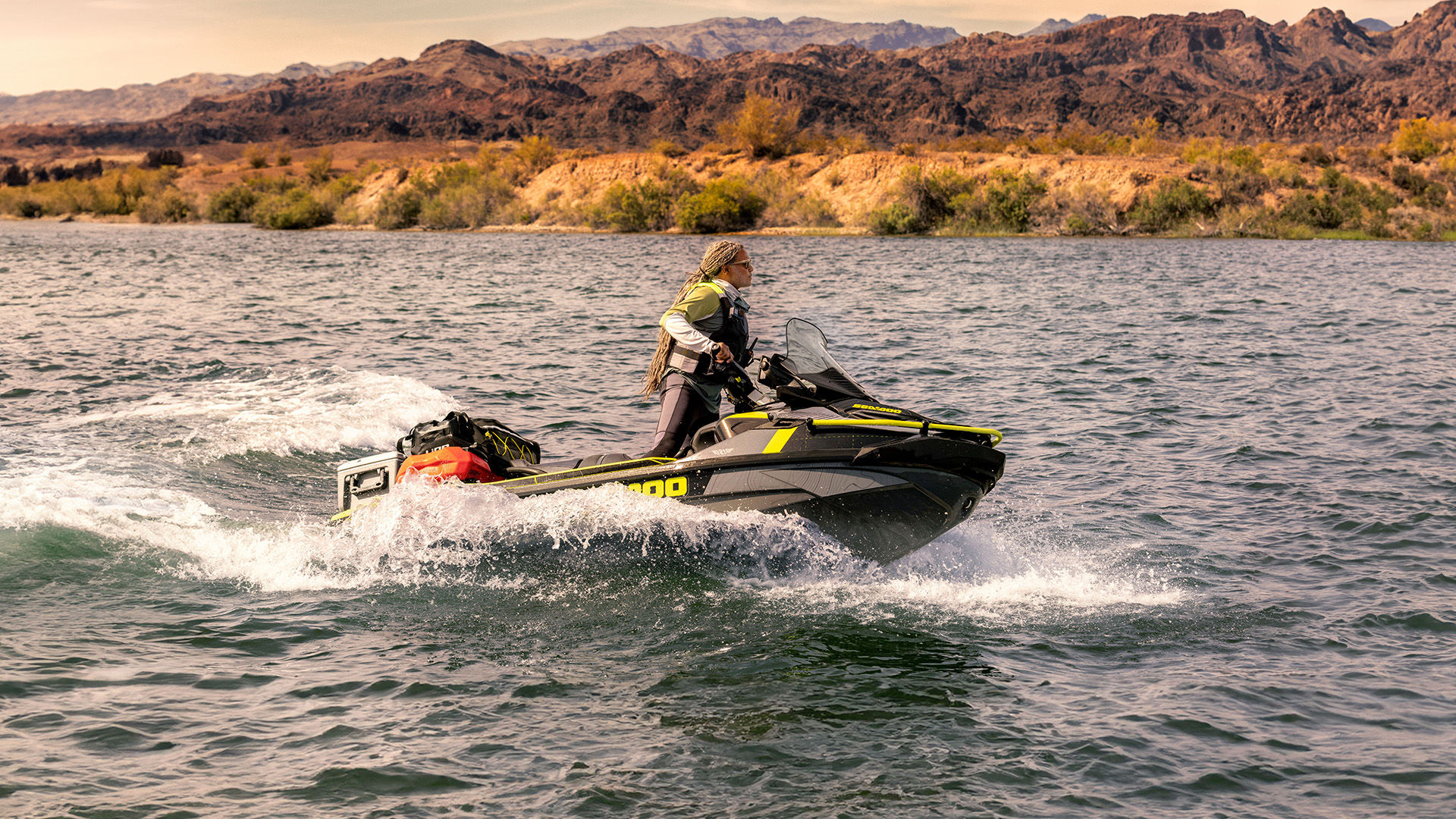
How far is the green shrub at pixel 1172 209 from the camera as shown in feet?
201

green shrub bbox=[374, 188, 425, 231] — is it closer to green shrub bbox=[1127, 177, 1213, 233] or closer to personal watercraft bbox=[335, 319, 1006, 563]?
green shrub bbox=[1127, 177, 1213, 233]

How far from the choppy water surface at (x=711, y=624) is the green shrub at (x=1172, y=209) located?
49.6 meters

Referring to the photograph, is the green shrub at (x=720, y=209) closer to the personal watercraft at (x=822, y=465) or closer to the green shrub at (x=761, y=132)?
the green shrub at (x=761, y=132)

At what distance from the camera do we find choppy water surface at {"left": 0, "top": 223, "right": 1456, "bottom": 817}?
190 inches

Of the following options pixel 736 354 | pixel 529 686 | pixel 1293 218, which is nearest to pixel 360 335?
pixel 736 354

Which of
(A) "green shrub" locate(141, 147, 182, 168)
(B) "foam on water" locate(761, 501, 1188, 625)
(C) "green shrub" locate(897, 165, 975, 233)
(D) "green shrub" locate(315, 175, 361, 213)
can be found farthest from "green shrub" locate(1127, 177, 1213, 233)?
(A) "green shrub" locate(141, 147, 182, 168)

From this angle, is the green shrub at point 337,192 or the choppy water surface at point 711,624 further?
the green shrub at point 337,192

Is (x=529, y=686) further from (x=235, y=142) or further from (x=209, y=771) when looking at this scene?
(x=235, y=142)

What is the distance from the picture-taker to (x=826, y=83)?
177 metres

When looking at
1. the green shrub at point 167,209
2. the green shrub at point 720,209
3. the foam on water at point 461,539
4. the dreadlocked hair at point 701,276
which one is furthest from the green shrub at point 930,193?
the green shrub at point 167,209

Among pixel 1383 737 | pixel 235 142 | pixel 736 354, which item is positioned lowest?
pixel 1383 737

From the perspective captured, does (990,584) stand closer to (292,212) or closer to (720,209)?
(720,209)

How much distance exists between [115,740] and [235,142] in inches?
8262

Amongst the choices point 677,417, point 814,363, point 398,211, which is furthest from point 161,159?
point 814,363
